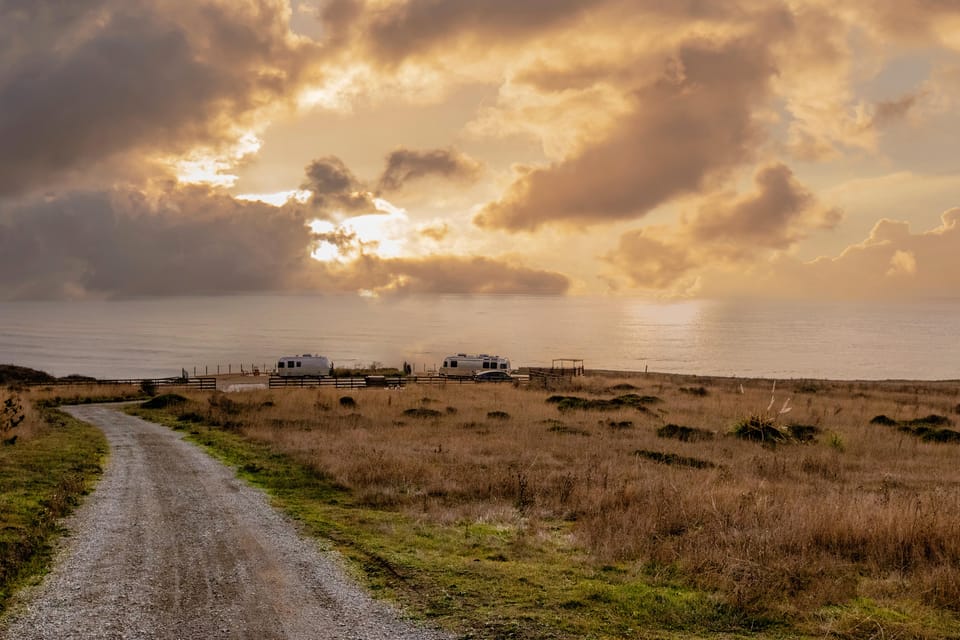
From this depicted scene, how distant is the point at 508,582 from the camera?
9.24m

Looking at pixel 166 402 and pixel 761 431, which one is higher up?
pixel 761 431

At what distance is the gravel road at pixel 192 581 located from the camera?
7.50 meters

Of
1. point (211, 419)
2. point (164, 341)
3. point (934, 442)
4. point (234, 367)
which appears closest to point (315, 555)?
point (211, 419)

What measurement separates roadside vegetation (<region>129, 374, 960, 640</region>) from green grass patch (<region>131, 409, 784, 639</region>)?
0.04 m

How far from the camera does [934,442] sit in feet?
84.5

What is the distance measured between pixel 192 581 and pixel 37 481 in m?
9.72

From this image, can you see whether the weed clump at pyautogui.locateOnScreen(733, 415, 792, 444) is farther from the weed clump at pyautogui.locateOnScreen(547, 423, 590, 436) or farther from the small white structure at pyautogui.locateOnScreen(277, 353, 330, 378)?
the small white structure at pyautogui.locateOnScreen(277, 353, 330, 378)

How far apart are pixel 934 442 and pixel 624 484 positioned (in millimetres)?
17507

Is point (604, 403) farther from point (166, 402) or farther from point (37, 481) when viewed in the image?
point (37, 481)

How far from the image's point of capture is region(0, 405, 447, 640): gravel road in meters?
7.50

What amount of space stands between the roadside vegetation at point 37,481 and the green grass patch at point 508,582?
420cm

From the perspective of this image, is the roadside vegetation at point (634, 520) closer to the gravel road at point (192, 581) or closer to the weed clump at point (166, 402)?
the gravel road at point (192, 581)

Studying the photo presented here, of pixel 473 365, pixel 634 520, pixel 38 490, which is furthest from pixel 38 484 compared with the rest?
pixel 473 365

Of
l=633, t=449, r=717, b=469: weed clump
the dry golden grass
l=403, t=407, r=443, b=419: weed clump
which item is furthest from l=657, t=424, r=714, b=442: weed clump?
l=403, t=407, r=443, b=419: weed clump
